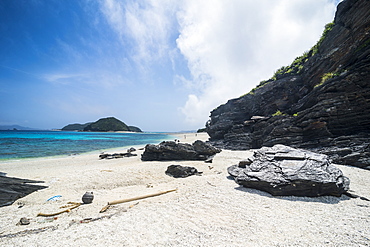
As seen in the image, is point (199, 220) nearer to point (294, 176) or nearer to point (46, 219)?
point (294, 176)

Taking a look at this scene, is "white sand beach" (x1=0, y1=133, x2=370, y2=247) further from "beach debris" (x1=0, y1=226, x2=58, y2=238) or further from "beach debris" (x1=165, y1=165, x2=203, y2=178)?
"beach debris" (x1=165, y1=165, x2=203, y2=178)

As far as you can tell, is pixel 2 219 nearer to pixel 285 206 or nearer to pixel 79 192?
pixel 79 192

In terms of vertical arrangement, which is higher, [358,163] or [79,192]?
[358,163]

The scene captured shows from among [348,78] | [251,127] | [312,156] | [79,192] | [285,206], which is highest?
[348,78]

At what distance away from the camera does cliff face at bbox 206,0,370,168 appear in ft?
41.5

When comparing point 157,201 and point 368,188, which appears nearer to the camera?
point 157,201

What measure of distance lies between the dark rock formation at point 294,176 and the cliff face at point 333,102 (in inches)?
273

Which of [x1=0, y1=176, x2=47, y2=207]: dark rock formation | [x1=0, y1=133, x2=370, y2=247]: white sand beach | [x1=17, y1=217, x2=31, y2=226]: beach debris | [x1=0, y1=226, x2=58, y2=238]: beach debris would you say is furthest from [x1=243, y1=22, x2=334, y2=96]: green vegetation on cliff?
[x1=0, y1=176, x2=47, y2=207]: dark rock formation

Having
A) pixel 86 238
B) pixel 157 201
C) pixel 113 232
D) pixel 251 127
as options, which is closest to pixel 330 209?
pixel 157 201

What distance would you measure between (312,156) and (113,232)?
9.96 m

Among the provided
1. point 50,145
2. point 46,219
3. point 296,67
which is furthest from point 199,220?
point 50,145

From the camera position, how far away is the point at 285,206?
5934 mm

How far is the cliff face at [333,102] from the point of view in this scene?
12.7m

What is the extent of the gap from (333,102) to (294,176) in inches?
503
